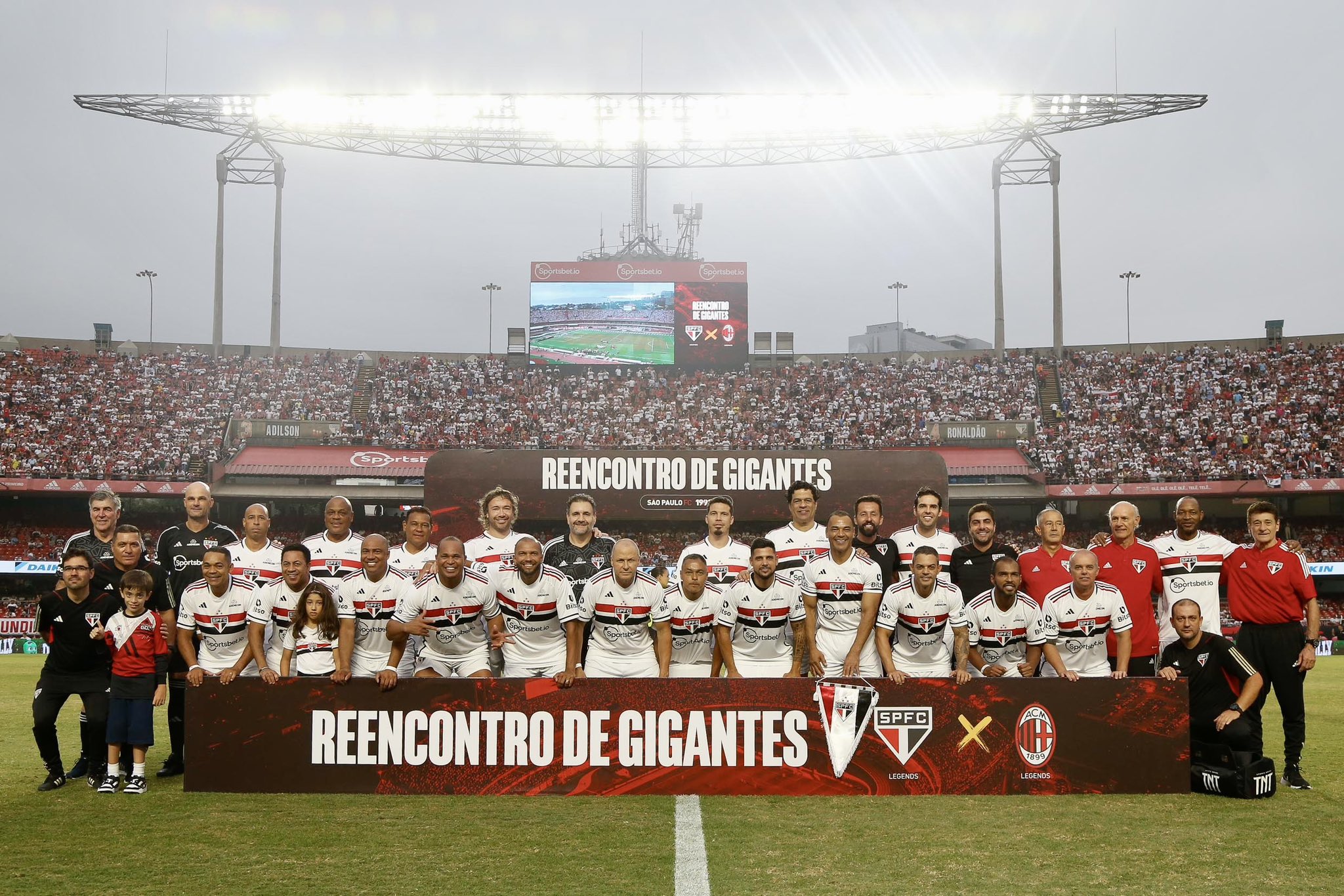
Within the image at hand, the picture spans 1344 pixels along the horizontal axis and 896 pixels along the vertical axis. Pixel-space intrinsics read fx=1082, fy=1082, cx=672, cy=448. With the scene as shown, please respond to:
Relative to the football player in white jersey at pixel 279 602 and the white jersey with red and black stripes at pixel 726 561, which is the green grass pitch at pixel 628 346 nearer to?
the white jersey with red and black stripes at pixel 726 561

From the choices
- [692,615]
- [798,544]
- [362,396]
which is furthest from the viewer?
[362,396]

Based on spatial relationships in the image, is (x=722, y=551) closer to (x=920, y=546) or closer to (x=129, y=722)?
(x=920, y=546)

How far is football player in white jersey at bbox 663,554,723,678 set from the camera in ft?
27.5

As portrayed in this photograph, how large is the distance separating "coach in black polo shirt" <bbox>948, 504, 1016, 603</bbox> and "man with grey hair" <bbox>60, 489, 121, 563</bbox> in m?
7.10

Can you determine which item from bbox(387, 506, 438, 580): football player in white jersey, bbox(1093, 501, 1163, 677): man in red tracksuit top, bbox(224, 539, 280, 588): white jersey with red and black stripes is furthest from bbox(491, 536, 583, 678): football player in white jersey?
bbox(1093, 501, 1163, 677): man in red tracksuit top

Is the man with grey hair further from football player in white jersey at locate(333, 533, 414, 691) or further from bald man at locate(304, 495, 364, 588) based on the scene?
football player in white jersey at locate(333, 533, 414, 691)

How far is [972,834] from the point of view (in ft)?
22.4

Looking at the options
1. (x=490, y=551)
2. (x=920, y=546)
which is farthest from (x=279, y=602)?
(x=920, y=546)

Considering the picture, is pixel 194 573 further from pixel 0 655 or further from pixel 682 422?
pixel 682 422

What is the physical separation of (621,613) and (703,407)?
3606 centimetres

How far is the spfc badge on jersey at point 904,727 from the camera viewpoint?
26.0 ft

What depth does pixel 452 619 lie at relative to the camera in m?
8.54

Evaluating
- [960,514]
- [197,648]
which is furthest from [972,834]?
[960,514]

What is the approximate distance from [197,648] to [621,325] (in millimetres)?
37103
